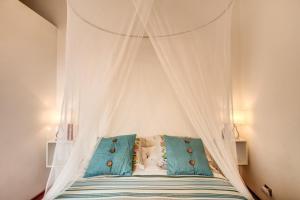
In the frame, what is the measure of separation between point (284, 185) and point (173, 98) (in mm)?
1518

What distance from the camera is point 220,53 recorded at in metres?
1.84

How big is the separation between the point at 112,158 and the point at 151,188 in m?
0.61

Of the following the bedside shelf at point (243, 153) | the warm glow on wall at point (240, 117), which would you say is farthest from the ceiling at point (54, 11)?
the bedside shelf at point (243, 153)

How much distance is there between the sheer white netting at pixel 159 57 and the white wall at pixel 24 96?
1.01m

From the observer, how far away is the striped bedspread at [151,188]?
1.78m

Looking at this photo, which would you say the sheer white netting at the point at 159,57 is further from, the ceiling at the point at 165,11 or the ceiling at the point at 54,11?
the ceiling at the point at 54,11

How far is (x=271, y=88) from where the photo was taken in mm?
2398

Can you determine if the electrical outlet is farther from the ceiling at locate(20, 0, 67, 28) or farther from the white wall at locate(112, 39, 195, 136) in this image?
the ceiling at locate(20, 0, 67, 28)

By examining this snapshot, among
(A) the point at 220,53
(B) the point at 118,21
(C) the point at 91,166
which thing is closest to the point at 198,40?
(A) the point at 220,53

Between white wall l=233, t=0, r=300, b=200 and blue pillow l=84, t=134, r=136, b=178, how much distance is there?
1488 mm

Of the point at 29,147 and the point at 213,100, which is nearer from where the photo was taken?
the point at 213,100

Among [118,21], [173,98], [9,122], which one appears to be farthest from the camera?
[173,98]

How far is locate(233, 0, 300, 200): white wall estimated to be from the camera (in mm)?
2010

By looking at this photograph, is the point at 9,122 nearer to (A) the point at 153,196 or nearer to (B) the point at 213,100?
(A) the point at 153,196
